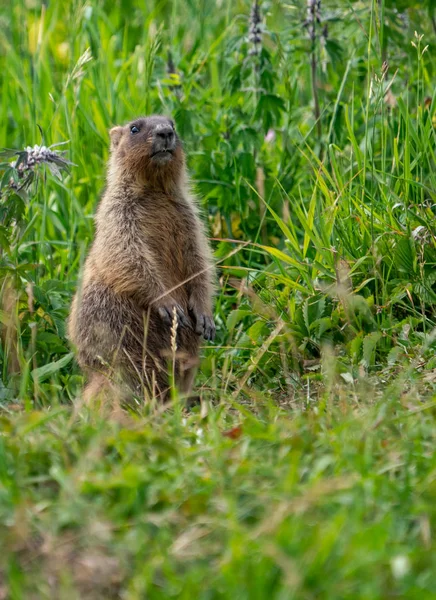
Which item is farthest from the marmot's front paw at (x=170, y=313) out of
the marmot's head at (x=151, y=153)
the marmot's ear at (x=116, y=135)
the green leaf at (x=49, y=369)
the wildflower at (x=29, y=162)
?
the marmot's ear at (x=116, y=135)

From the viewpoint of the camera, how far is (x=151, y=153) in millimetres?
4914

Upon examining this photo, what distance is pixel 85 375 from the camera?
473 centimetres

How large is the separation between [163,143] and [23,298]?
1127mm

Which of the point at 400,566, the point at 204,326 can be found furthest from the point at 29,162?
the point at 400,566

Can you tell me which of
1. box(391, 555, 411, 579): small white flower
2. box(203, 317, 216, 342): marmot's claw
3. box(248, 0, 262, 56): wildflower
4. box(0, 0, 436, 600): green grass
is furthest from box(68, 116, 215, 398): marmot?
box(391, 555, 411, 579): small white flower

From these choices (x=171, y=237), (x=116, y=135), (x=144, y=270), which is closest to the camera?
(x=144, y=270)

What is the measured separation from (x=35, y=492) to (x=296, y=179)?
12.1ft

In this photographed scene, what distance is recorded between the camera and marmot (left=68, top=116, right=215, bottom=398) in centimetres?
468

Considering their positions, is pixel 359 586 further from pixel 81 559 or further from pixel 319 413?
pixel 319 413

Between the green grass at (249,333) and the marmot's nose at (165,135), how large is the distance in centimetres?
63

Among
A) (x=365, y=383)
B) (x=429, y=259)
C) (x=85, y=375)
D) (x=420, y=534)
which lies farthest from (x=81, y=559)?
(x=429, y=259)

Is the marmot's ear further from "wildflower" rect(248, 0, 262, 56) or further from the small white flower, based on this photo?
the small white flower

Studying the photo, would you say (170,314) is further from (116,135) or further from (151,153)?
(116,135)

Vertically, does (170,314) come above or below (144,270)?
below
